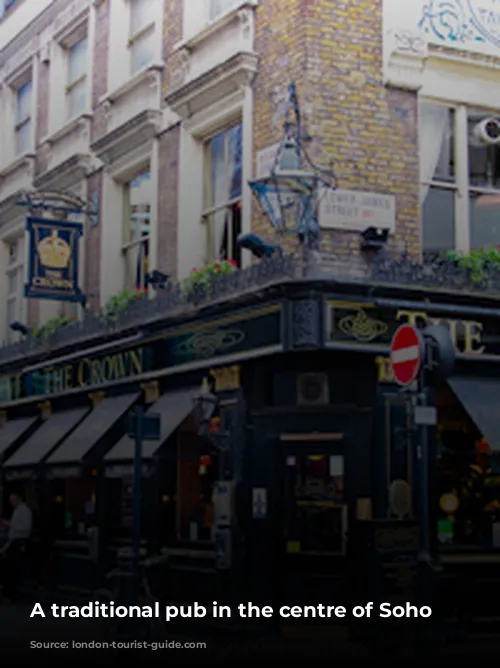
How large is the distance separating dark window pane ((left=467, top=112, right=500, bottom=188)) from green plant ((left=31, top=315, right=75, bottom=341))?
766 cm

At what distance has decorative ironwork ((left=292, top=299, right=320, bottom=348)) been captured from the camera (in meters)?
13.1

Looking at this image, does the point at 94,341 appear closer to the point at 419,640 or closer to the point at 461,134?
the point at 461,134

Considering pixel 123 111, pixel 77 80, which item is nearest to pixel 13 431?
pixel 123 111

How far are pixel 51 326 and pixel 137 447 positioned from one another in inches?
280

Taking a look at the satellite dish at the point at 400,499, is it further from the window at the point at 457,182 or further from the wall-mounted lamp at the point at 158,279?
the wall-mounted lamp at the point at 158,279

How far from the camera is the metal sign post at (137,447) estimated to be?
12.7m

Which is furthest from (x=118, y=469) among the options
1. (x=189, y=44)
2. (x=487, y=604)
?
(x=189, y=44)

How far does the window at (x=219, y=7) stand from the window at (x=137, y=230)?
9.33 feet

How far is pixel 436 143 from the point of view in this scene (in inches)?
590

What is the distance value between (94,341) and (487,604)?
25.5 ft

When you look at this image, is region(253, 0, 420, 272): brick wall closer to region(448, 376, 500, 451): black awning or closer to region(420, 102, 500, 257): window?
region(420, 102, 500, 257): window

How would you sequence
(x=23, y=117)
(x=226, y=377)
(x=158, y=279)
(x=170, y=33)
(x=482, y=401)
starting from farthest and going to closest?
(x=23, y=117) → (x=170, y=33) → (x=158, y=279) → (x=226, y=377) → (x=482, y=401)

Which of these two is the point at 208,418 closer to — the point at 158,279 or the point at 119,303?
the point at 158,279

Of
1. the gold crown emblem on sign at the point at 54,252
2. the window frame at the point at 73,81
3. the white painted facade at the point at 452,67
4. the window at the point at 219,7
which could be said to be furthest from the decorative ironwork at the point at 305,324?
the window frame at the point at 73,81
